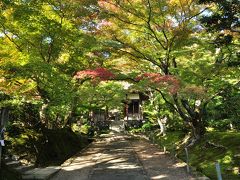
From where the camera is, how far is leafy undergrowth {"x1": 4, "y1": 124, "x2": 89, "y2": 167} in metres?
12.9

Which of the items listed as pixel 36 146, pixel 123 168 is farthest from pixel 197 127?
pixel 36 146

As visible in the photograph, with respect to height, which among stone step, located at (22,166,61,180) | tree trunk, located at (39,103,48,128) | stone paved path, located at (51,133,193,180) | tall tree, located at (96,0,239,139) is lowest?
stone paved path, located at (51,133,193,180)

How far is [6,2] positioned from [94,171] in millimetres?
7115

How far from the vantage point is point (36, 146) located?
1373cm

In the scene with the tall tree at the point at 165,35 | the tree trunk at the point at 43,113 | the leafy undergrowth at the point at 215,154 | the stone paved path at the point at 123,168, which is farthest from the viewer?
the tree trunk at the point at 43,113

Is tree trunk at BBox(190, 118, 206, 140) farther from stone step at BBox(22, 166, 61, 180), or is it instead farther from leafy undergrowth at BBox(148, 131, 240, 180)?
stone step at BBox(22, 166, 61, 180)

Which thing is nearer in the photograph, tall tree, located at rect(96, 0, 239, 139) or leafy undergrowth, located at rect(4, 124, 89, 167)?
tall tree, located at rect(96, 0, 239, 139)

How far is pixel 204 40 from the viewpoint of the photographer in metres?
13.8

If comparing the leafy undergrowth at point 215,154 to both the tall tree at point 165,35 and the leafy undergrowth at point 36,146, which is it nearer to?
the tall tree at point 165,35

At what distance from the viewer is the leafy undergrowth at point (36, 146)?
12.9m

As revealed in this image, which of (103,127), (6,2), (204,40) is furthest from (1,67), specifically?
(103,127)

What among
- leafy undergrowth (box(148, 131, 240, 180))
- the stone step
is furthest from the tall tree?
the stone step

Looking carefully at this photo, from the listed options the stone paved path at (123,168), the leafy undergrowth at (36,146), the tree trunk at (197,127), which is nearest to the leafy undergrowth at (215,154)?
the tree trunk at (197,127)

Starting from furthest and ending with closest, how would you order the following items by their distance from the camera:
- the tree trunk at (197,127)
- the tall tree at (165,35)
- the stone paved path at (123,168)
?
the tree trunk at (197,127)
the tall tree at (165,35)
the stone paved path at (123,168)
